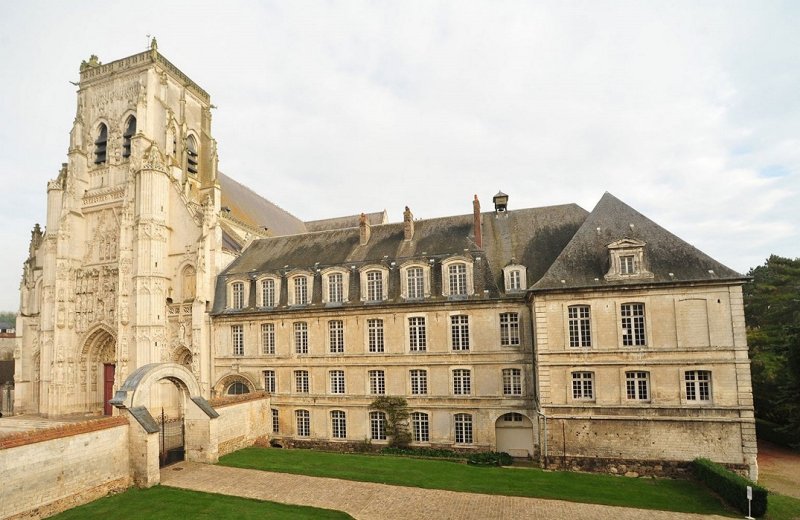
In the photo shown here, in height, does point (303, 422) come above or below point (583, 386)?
below

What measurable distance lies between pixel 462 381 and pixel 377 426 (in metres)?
5.13

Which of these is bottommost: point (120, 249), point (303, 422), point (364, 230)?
point (303, 422)

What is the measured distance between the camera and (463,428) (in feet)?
78.6

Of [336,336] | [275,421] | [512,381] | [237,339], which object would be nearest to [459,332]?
[512,381]

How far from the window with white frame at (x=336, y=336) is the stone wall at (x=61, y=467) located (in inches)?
422

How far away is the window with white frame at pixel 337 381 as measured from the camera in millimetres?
26047

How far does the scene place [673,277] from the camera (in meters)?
20.4

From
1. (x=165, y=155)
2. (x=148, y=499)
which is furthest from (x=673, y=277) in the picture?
(x=165, y=155)

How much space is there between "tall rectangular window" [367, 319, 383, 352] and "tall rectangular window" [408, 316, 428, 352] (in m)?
1.61

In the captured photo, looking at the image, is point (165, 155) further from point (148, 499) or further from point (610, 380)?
point (610, 380)

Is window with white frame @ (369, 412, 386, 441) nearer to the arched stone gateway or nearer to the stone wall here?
the arched stone gateway

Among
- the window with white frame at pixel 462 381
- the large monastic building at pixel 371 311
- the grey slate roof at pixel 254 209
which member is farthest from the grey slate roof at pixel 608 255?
the grey slate roof at pixel 254 209

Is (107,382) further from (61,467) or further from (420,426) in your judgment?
(420,426)

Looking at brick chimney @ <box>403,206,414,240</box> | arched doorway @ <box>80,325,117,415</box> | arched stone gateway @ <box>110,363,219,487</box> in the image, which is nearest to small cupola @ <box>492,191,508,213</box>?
brick chimney @ <box>403,206,414,240</box>
